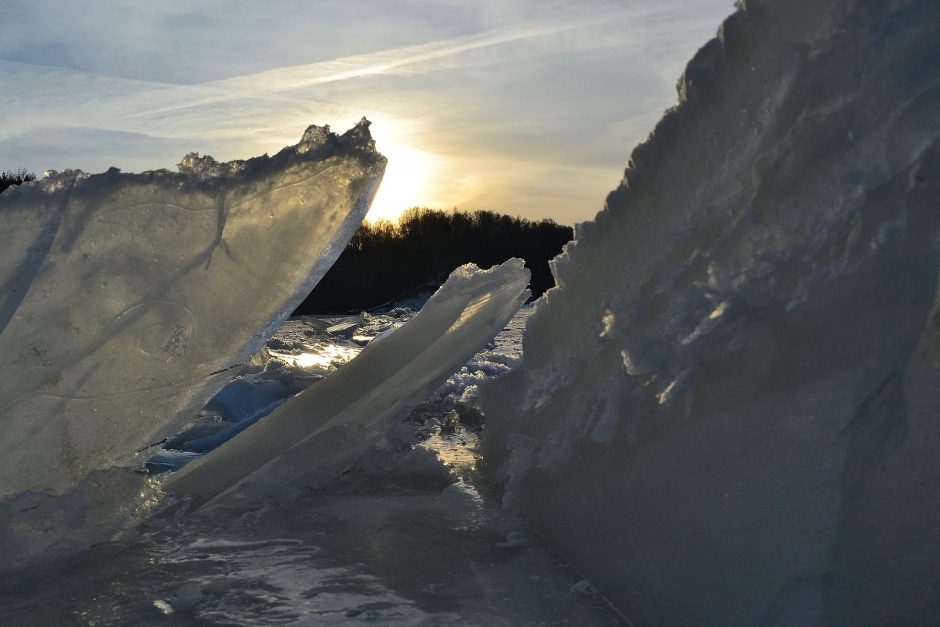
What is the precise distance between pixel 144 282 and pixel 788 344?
65.3 inches

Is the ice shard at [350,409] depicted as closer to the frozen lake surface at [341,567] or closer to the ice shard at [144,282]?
the frozen lake surface at [341,567]

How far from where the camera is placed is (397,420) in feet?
8.20

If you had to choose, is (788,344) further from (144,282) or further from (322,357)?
(322,357)

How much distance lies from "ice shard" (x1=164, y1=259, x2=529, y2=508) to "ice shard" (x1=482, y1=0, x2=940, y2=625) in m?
0.82

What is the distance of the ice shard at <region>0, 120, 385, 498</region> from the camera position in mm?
2191

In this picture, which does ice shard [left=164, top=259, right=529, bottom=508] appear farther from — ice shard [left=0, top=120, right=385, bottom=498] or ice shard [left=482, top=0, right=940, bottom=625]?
ice shard [left=482, top=0, right=940, bottom=625]

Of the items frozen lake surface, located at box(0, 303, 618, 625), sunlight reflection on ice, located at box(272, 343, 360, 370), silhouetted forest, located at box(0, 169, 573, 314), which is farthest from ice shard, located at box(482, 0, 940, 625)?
silhouetted forest, located at box(0, 169, 573, 314)

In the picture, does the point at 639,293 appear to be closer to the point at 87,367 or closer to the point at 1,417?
the point at 87,367

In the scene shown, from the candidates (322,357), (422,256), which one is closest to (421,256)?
(422,256)

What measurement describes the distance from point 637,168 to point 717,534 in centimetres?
88

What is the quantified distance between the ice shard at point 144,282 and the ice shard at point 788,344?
3.14ft

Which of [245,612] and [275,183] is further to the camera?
[275,183]

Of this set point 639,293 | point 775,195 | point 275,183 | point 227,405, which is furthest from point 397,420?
point 227,405

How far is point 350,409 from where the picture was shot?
2574 mm
